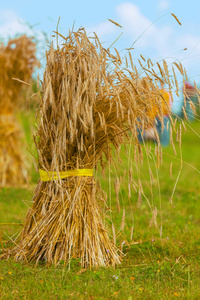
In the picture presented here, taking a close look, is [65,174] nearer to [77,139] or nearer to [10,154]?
[77,139]

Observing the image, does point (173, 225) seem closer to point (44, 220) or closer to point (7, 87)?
point (44, 220)

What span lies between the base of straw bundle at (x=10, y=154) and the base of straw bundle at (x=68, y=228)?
12.7ft

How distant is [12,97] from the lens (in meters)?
6.82

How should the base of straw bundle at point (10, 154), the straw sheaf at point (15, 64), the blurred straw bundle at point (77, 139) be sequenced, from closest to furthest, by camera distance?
the blurred straw bundle at point (77, 139), the straw sheaf at point (15, 64), the base of straw bundle at point (10, 154)

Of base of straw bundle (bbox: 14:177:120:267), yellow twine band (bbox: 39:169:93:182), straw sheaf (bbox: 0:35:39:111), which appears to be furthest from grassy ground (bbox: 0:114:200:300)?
straw sheaf (bbox: 0:35:39:111)

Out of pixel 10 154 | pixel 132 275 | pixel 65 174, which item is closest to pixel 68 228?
pixel 65 174

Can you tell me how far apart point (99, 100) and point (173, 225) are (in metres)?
2.19

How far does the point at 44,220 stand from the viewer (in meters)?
2.93

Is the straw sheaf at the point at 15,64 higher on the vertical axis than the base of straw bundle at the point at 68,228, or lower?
higher

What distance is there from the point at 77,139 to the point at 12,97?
14.3 feet

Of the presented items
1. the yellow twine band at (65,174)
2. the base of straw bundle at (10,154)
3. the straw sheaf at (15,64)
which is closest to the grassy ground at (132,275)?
the yellow twine band at (65,174)

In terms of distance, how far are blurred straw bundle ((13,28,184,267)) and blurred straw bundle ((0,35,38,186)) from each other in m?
3.77

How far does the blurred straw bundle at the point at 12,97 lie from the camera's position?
6582 millimetres

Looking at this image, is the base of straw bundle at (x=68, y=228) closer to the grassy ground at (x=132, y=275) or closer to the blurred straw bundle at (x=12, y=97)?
the grassy ground at (x=132, y=275)
